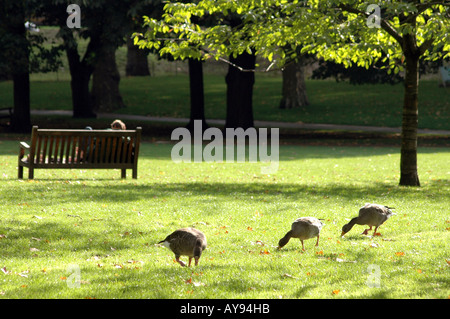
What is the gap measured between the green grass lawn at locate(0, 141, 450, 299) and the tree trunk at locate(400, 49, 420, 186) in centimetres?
37

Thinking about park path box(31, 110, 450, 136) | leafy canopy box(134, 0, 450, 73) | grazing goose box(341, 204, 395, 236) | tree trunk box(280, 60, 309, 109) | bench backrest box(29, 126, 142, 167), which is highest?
leafy canopy box(134, 0, 450, 73)

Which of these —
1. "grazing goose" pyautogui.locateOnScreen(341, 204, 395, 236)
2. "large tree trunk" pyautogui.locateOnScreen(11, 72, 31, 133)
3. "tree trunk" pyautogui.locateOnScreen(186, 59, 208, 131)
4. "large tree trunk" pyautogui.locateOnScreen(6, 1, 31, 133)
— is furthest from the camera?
"tree trunk" pyautogui.locateOnScreen(186, 59, 208, 131)

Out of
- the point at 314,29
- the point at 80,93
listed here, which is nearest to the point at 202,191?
the point at 314,29

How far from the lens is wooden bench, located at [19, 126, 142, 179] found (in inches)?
518

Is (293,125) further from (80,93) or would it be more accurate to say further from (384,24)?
(384,24)

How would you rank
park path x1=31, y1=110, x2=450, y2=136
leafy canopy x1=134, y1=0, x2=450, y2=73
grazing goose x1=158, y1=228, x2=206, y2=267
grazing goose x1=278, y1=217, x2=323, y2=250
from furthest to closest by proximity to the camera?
park path x1=31, y1=110, x2=450, y2=136 → leafy canopy x1=134, y1=0, x2=450, y2=73 → grazing goose x1=278, y1=217, x2=323, y2=250 → grazing goose x1=158, y1=228, x2=206, y2=267

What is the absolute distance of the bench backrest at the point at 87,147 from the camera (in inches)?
A: 517

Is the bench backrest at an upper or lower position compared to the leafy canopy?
lower

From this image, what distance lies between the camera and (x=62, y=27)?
27.7m

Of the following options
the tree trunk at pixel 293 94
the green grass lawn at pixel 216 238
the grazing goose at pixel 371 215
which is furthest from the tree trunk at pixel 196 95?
the grazing goose at pixel 371 215

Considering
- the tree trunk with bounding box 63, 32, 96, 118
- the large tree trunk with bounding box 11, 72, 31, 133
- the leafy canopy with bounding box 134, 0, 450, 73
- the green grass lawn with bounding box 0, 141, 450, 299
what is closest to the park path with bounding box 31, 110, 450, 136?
the tree trunk with bounding box 63, 32, 96, 118

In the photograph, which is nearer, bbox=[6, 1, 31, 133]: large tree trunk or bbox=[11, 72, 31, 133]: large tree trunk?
bbox=[6, 1, 31, 133]: large tree trunk

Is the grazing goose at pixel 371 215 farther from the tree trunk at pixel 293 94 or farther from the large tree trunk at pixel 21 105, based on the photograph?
the tree trunk at pixel 293 94

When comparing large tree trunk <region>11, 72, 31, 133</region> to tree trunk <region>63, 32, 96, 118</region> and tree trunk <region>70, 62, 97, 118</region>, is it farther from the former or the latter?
tree trunk <region>70, 62, 97, 118</region>
